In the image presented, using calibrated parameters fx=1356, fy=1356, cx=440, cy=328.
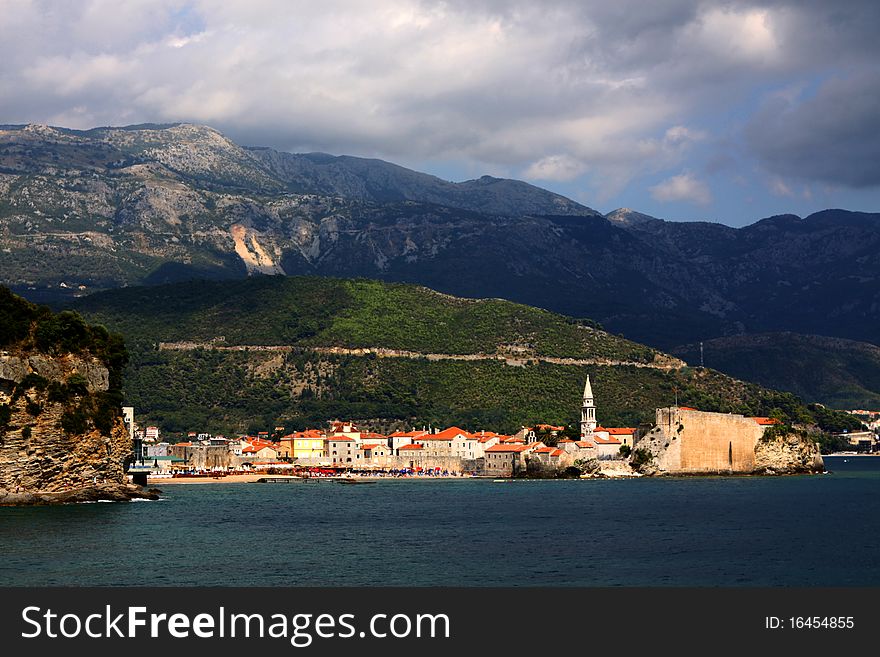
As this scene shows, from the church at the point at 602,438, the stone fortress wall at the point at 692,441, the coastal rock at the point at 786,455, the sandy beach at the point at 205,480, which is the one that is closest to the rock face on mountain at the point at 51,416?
the sandy beach at the point at 205,480

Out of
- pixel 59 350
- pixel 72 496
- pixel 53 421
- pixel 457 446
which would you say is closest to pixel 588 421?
pixel 457 446

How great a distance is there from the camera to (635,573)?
49125 mm

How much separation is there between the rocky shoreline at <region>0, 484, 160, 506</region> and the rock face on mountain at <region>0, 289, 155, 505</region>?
0.05 metres

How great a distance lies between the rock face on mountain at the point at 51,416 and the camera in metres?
65.6

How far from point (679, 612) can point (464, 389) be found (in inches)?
4856

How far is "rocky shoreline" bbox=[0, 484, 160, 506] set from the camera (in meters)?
66.0

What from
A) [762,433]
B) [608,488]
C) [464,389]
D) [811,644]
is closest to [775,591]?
[811,644]

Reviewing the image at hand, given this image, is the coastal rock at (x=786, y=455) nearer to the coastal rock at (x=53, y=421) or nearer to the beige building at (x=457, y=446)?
the beige building at (x=457, y=446)

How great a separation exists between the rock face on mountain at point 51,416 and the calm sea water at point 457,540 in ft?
5.15

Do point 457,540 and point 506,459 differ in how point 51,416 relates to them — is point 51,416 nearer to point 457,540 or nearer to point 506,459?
point 457,540

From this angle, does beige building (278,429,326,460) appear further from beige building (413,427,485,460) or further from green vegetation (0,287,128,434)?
green vegetation (0,287,128,434)

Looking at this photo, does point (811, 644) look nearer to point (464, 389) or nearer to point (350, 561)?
point (350, 561)

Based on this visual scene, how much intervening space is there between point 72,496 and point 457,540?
21.2 meters

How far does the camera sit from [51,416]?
2630 inches
